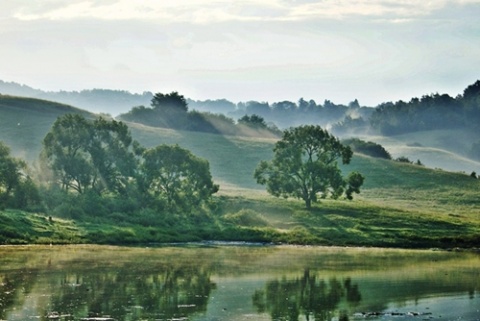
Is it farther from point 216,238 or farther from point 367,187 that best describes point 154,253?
point 367,187

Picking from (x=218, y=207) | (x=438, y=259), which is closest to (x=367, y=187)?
(x=218, y=207)

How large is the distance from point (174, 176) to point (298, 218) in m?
13.2

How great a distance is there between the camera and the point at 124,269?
56.5 metres

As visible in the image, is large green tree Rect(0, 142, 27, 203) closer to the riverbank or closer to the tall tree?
the riverbank

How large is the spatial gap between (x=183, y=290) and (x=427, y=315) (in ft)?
44.6

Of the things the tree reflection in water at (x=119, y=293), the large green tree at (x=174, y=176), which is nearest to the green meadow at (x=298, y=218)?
the large green tree at (x=174, y=176)

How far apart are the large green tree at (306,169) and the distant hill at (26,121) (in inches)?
1606

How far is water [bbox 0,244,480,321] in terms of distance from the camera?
42.0m

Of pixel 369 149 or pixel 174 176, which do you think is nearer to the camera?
pixel 174 176

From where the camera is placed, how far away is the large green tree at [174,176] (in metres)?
91.2

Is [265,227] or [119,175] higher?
[119,175]

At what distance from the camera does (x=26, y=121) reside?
497ft

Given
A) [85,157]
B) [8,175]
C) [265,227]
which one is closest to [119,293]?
[8,175]

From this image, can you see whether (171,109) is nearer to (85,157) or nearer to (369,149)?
(369,149)
